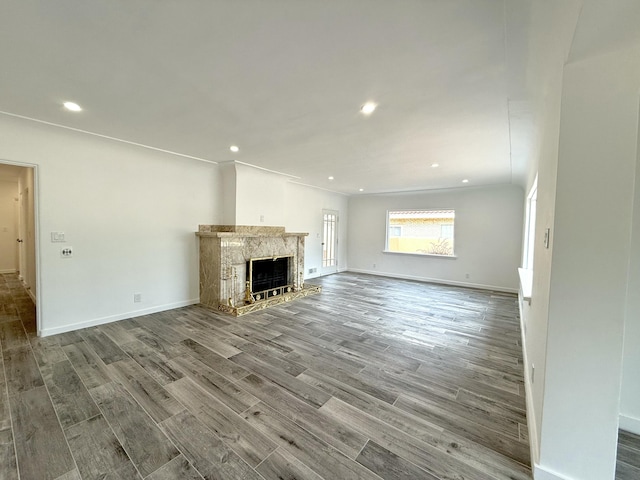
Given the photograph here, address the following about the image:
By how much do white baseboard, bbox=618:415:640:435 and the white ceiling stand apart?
2577 mm

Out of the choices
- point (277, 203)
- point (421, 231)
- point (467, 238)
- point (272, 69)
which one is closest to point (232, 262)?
point (277, 203)

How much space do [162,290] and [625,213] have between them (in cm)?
514

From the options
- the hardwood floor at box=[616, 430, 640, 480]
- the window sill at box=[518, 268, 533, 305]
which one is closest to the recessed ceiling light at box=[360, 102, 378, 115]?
the window sill at box=[518, 268, 533, 305]

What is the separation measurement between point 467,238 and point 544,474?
597 centimetres

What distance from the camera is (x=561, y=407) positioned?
131cm

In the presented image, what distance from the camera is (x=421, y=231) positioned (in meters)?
7.42

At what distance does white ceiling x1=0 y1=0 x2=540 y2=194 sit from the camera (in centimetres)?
140

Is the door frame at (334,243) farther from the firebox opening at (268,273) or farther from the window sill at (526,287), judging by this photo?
the window sill at (526,287)

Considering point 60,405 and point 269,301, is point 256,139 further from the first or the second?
point 60,405

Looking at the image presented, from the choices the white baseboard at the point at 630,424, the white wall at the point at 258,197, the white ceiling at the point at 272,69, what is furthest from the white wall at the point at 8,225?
the white baseboard at the point at 630,424

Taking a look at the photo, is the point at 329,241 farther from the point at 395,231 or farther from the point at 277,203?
the point at 277,203

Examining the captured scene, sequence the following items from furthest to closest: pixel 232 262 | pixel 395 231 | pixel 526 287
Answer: pixel 395 231 < pixel 232 262 < pixel 526 287

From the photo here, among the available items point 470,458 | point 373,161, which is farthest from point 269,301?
point 470,458

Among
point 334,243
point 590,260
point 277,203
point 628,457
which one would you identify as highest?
point 277,203
